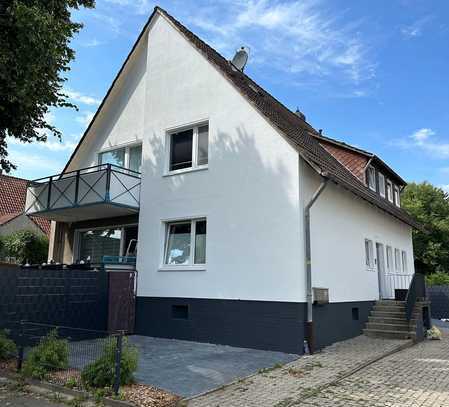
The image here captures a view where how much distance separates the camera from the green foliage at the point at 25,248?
2234 cm

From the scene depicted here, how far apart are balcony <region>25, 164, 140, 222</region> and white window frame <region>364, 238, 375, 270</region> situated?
778 centimetres

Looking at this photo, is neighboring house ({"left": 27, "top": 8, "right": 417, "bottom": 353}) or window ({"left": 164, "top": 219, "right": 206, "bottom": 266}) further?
window ({"left": 164, "top": 219, "right": 206, "bottom": 266})

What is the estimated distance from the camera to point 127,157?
50.1 ft

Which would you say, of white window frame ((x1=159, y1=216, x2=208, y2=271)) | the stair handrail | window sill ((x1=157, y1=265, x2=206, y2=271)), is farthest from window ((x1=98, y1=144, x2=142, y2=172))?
the stair handrail

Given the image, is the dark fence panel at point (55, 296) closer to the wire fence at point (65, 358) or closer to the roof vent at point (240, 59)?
the wire fence at point (65, 358)

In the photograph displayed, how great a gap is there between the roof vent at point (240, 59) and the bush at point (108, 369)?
13.0 meters

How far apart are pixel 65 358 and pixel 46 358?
1.12ft

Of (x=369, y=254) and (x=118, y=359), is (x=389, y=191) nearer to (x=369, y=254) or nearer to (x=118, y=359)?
(x=369, y=254)

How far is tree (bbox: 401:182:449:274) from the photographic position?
3519 cm

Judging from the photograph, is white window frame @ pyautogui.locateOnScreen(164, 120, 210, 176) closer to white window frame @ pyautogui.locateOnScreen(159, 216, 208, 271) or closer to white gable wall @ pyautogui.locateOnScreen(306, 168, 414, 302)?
white window frame @ pyautogui.locateOnScreen(159, 216, 208, 271)

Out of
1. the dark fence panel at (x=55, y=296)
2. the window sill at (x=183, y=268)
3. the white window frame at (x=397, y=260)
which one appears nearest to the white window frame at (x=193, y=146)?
the window sill at (x=183, y=268)

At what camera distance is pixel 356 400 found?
6477 mm

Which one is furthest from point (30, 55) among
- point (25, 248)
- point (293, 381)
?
point (25, 248)

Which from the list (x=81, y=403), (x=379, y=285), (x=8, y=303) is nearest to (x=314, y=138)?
(x=379, y=285)
